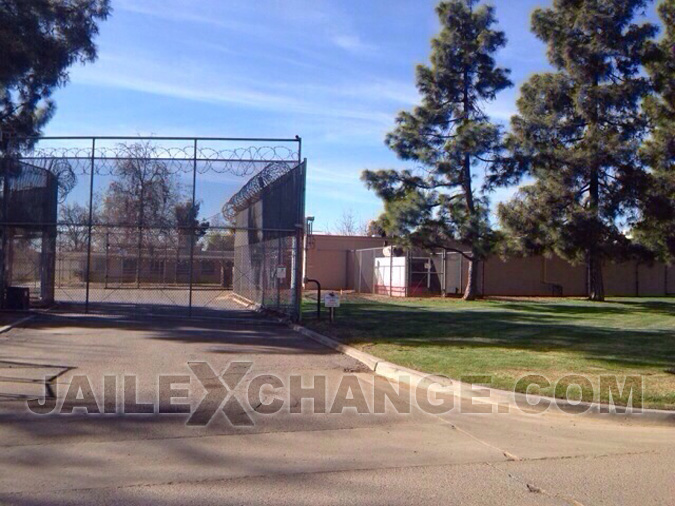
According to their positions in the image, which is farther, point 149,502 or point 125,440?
point 125,440

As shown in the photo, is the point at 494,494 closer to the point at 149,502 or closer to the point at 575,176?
the point at 149,502

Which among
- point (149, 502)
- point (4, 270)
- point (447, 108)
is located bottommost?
point (149, 502)

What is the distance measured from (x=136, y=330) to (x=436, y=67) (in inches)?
807

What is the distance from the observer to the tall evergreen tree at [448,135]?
31.8 meters

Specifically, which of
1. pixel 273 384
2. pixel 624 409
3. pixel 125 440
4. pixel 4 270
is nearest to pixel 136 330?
pixel 4 270

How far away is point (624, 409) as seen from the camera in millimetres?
8852

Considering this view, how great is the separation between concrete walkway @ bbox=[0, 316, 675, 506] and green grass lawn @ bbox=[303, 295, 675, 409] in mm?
1797

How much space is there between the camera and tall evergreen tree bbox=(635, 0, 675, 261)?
1141 inches

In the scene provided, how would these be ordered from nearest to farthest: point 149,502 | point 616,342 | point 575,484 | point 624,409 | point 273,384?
point 149,502 < point 575,484 < point 624,409 < point 273,384 < point 616,342

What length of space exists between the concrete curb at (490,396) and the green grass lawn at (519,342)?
A: 0.29 meters

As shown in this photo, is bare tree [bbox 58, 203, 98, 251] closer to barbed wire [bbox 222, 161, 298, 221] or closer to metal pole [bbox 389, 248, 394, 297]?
barbed wire [bbox 222, 161, 298, 221]

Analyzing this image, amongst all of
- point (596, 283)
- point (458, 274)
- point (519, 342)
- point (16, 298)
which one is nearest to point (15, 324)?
point (16, 298)

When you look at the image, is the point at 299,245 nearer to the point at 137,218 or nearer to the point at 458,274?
the point at 137,218

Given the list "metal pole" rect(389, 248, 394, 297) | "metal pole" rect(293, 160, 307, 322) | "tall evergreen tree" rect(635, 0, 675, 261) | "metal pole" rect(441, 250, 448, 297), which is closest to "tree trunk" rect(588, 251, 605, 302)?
"tall evergreen tree" rect(635, 0, 675, 261)
